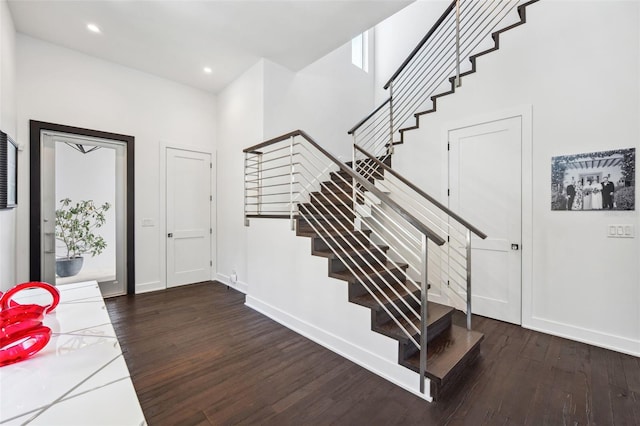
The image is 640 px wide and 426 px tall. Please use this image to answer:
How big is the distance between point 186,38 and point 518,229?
4601 millimetres

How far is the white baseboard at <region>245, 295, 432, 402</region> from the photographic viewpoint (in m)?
1.96

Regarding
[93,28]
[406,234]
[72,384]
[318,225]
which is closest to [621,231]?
[406,234]

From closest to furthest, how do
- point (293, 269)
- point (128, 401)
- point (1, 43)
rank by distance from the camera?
point (128, 401) < point (1, 43) < point (293, 269)

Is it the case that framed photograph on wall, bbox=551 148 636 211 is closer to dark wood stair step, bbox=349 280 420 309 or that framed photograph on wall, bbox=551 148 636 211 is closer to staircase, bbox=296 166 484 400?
staircase, bbox=296 166 484 400

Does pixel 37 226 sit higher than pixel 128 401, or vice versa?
pixel 37 226

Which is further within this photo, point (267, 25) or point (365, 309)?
point (267, 25)

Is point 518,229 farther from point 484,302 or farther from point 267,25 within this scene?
point 267,25

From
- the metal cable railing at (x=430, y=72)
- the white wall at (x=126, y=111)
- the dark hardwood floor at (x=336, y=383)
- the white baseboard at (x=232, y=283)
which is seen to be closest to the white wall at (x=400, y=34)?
the metal cable railing at (x=430, y=72)

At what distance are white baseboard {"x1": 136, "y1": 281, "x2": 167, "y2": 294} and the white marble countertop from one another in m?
3.38

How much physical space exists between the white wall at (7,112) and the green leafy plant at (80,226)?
1.53ft

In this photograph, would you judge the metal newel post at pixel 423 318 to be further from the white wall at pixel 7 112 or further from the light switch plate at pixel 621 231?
the white wall at pixel 7 112

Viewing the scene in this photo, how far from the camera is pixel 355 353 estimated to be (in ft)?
7.61

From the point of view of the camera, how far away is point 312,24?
329cm

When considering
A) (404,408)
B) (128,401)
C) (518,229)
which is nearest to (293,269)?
(404,408)
